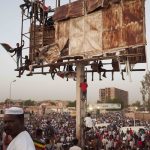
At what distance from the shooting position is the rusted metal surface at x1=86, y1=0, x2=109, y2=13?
590 inches

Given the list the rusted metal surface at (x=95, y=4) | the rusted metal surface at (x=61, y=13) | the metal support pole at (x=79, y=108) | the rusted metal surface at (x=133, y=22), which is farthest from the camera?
the rusted metal surface at (x=61, y=13)

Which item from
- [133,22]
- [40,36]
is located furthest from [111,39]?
[40,36]

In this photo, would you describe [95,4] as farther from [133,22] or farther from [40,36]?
[40,36]

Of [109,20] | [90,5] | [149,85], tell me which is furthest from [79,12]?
[149,85]

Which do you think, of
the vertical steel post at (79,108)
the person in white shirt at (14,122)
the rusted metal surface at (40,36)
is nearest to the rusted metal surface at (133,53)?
the vertical steel post at (79,108)

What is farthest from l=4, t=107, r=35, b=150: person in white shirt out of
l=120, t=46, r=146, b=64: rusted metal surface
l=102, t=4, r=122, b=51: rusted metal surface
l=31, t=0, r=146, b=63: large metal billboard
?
l=102, t=4, r=122, b=51: rusted metal surface

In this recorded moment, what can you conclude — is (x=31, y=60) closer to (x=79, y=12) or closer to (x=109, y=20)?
(x=79, y=12)

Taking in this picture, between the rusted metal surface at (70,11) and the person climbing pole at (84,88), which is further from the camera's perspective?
the person climbing pole at (84,88)

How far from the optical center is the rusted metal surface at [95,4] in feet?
49.2

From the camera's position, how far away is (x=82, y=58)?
15984mm

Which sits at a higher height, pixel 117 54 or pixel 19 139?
pixel 117 54

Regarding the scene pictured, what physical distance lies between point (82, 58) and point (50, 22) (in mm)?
2920

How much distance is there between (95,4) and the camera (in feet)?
50.4

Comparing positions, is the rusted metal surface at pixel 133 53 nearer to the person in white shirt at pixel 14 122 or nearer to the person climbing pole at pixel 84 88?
the person climbing pole at pixel 84 88
